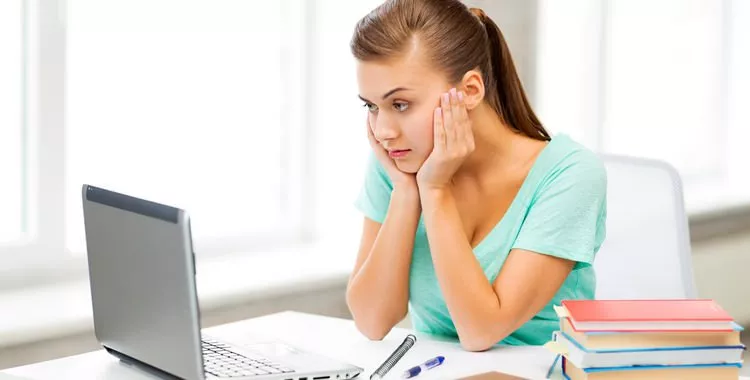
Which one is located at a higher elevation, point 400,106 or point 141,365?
point 400,106

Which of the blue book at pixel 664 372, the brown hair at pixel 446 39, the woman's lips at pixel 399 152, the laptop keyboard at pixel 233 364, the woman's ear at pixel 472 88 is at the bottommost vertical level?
the laptop keyboard at pixel 233 364

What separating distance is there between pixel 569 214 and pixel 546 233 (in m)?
0.06

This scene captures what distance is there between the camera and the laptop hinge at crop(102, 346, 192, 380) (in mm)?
1558

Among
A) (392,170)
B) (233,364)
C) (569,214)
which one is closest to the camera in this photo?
(233,364)

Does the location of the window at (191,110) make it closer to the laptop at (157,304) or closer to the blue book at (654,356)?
the laptop at (157,304)

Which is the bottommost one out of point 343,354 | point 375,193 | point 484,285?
point 343,354

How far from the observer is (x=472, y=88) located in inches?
74.2

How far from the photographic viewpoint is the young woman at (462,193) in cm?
181

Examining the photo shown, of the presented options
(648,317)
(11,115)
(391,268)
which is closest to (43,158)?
(11,115)

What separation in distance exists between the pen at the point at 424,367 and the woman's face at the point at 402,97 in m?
0.38

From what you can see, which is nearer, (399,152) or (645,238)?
(399,152)

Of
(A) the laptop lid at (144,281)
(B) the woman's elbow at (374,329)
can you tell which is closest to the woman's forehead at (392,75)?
(B) the woman's elbow at (374,329)

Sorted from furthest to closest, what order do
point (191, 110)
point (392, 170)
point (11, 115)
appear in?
1. point (191, 110)
2. point (11, 115)
3. point (392, 170)

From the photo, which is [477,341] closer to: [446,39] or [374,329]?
[374,329]
